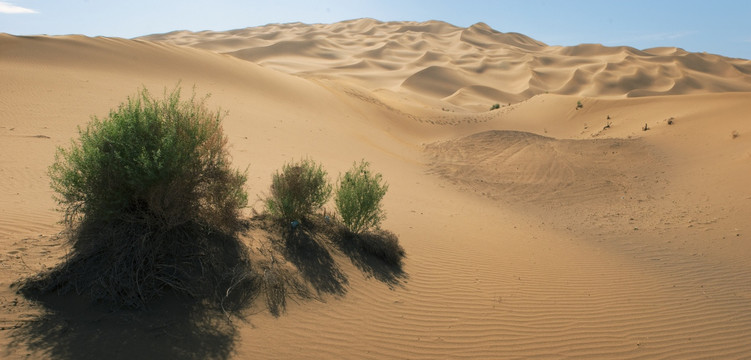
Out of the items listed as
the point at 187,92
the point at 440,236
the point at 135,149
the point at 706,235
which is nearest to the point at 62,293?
the point at 135,149

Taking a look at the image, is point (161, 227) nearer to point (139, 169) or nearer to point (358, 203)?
point (139, 169)

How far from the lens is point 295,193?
658 cm

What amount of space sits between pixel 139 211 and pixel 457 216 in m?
6.90

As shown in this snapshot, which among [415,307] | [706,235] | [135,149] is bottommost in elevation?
[415,307]

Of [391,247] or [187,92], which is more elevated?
[187,92]

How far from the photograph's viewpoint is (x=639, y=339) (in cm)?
534

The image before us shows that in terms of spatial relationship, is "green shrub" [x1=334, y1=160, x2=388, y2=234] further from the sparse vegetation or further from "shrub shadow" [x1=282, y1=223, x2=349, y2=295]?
the sparse vegetation

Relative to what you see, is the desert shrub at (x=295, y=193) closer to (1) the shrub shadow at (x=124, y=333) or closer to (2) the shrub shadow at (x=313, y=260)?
(2) the shrub shadow at (x=313, y=260)

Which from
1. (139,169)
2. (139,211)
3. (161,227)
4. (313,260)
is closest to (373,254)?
(313,260)

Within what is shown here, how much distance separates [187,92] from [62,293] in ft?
47.7

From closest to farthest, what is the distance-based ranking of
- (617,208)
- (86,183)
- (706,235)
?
(86,183) < (706,235) < (617,208)

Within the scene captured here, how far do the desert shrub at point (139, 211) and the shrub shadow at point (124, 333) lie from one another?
0.19 metres

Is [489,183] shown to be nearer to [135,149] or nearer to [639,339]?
[639,339]

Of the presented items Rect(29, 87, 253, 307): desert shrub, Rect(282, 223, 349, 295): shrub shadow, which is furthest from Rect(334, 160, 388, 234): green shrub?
Rect(29, 87, 253, 307): desert shrub
